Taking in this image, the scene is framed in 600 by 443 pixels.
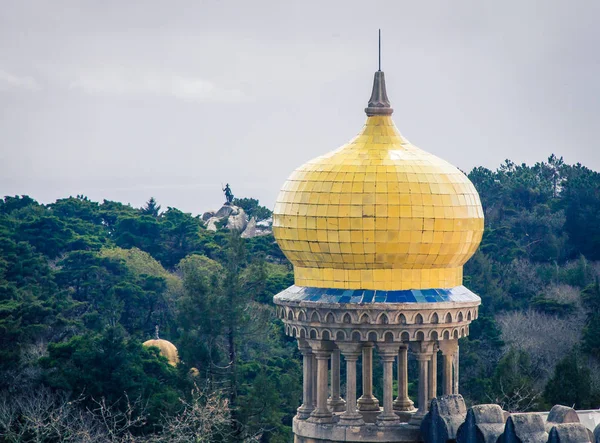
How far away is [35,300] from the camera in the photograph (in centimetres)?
9038

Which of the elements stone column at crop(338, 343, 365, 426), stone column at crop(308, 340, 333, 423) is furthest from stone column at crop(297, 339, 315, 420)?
stone column at crop(338, 343, 365, 426)

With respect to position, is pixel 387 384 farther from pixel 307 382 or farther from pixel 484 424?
pixel 484 424

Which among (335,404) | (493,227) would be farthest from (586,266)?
(335,404)

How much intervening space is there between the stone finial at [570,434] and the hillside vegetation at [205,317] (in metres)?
19.8

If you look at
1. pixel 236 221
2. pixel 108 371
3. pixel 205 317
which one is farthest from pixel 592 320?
pixel 236 221

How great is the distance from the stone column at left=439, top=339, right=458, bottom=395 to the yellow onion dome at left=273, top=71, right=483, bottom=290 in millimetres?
929

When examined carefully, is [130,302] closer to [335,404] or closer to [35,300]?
[35,300]

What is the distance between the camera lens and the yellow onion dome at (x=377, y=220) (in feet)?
116

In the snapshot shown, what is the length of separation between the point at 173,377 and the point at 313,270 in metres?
40.1

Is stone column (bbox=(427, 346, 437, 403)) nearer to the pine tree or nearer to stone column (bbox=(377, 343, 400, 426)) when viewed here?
stone column (bbox=(377, 343, 400, 426))

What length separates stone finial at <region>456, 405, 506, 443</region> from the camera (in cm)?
3378

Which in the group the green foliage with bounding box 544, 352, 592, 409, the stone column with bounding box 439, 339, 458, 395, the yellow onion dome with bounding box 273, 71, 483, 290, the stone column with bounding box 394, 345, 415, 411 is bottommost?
the green foliage with bounding box 544, 352, 592, 409

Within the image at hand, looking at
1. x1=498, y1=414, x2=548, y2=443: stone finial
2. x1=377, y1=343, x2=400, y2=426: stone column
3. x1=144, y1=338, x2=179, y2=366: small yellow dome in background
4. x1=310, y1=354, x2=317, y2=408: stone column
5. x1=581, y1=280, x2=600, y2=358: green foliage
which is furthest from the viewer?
x1=581, y1=280, x2=600, y2=358: green foliage

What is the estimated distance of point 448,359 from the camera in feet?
119
